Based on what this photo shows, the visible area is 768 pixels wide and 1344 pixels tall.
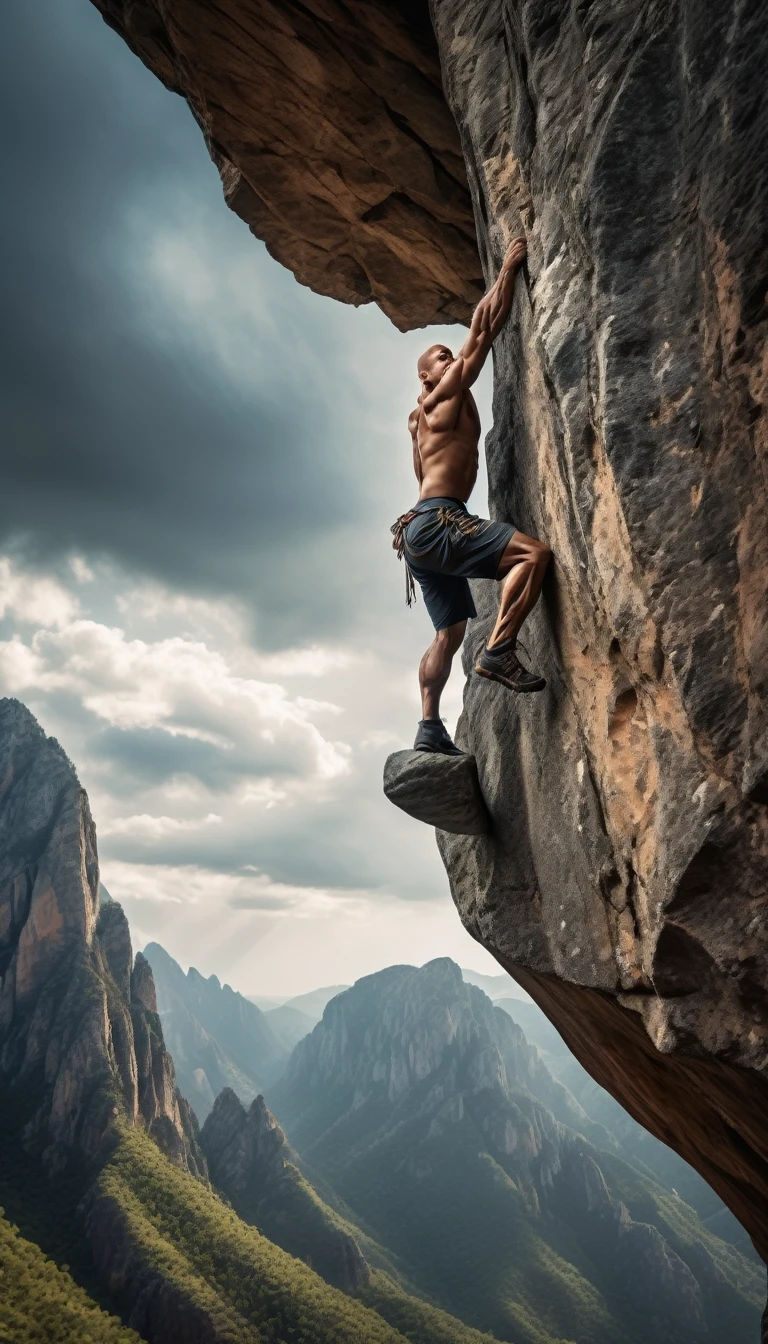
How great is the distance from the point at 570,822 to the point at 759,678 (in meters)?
1.92

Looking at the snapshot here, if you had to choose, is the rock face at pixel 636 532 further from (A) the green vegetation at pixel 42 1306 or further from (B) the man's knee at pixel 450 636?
(A) the green vegetation at pixel 42 1306

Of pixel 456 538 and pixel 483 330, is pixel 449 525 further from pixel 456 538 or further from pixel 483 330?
pixel 483 330

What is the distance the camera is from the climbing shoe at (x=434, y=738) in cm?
584

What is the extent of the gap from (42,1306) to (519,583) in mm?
55556

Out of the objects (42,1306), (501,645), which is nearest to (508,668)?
(501,645)

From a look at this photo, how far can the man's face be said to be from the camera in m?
5.65

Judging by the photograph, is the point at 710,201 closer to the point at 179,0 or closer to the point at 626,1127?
the point at 179,0

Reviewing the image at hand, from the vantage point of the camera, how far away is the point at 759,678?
9.97 ft

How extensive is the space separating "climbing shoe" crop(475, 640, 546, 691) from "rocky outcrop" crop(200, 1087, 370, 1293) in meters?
80.1

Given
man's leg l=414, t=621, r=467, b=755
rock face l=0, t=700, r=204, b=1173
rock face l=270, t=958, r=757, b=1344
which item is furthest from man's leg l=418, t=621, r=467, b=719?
rock face l=270, t=958, r=757, b=1344

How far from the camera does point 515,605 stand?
15.6 feet

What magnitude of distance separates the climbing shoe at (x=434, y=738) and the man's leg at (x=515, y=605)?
106 cm

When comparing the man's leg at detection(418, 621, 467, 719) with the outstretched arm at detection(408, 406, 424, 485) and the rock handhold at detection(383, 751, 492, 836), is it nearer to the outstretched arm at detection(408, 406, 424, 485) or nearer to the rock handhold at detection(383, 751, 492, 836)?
the rock handhold at detection(383, 751, 492, 836)

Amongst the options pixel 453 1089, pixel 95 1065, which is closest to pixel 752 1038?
pixel 95 1065
